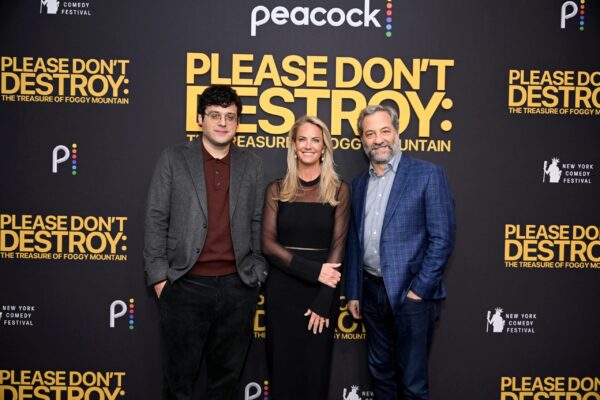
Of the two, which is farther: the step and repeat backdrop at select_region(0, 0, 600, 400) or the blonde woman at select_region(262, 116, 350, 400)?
the step and repeat backdrop at select_region(0, 0, 600, 400)

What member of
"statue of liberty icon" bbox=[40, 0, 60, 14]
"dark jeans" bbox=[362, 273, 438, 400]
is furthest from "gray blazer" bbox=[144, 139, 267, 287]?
"statue of liberty icon" bbox=[40, 0, 60, 14]

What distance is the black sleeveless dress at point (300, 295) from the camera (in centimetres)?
234

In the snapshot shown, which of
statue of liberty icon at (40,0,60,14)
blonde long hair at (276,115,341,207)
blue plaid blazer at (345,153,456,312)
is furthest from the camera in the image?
statue of liberty icon at (40,0,60,14)

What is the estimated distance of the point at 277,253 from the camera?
7.60 feet

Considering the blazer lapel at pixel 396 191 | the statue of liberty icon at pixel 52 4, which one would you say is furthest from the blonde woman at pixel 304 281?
the statue of liberty icon at pixel 52 4

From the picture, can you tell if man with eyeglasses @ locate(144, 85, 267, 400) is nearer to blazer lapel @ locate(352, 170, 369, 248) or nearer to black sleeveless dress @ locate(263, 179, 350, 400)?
black sleeveless dress @ locate(263, 179, 350, 400)

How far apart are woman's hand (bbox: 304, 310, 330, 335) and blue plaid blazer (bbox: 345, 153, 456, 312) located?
0.36 metres

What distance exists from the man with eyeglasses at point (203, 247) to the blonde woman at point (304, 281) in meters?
0.16

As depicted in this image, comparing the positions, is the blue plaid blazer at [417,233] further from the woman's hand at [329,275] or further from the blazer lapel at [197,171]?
the blazer lapel at [197,171]

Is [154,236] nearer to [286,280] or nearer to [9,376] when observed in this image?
[286,280]

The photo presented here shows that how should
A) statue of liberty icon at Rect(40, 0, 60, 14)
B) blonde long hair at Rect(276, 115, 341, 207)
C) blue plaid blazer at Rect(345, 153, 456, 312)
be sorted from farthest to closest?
statue of liberty icon at Rect(40, 0, 60, 14) < blonde long hair at Rect(276, 115, 341, 207) < blue plaid blazer at Rect(345, 153, 456, 312)

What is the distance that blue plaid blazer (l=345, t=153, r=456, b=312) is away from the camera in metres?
2.27

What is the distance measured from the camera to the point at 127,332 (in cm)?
291

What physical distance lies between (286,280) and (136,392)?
140 centimetres
